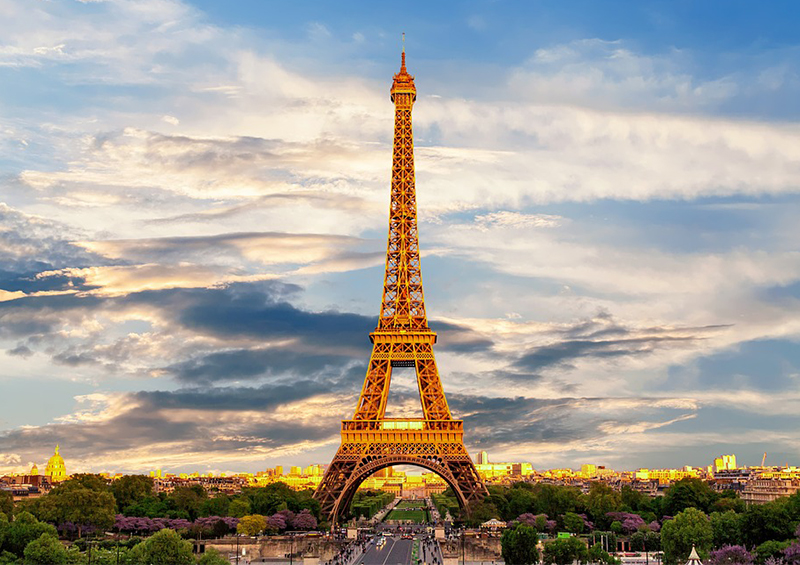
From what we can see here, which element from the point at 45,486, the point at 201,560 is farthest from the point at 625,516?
the point at 45,486

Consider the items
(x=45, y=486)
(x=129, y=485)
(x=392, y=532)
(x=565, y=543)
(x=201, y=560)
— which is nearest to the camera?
(x=201, y=560)

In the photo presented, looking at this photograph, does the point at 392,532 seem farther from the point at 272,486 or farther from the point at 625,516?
the point at 625,516

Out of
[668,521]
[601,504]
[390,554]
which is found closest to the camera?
[668,521]

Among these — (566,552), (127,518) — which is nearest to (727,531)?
(566,552)

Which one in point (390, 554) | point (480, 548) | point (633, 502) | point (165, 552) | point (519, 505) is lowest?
point (390, 554)

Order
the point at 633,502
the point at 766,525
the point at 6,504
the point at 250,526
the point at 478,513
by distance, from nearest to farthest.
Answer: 1. the point at 766,525
2. the point at 478,513
3. the point at 250,526
4. the point at 6,504
5. the point at 633,502

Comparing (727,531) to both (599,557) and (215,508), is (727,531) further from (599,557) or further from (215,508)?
(215,508)

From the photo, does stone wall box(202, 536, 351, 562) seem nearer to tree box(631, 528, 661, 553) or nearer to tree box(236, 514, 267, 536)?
A: tree box(236, 514, 267, 536)

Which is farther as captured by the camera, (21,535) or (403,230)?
(403,230)
